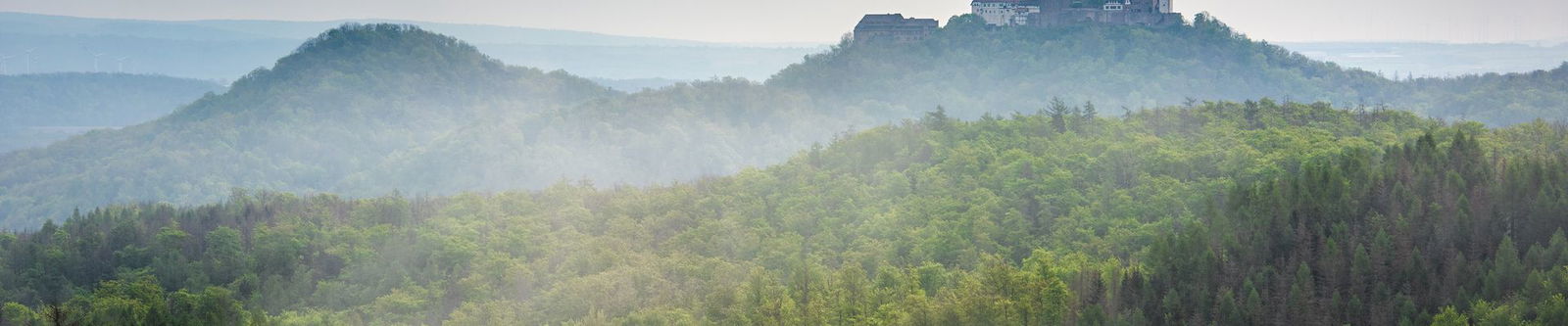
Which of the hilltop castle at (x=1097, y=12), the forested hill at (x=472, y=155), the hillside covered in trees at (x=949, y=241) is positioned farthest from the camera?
the hilltop castle at (x=1097, y=12)

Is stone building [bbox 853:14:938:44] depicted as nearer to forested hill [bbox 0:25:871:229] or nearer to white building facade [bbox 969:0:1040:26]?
white building facade [bbox 969:0:1040:26]

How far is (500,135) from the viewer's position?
568ft

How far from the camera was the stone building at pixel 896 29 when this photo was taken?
192 meters

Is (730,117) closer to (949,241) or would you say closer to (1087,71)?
(1087,71)

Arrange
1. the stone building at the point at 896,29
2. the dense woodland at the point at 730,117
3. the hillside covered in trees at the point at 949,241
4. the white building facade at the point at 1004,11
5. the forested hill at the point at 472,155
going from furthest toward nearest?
the stone building at the point at 896,29 → the white building facade at the point at 1004,11 → the dense woodland at the point at 730,117 → the forested hill at the point at 472,155 → the hillside covered in trees at the point at 949,241

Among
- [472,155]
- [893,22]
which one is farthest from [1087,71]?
[472,155]

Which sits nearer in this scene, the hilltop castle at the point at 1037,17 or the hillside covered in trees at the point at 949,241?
the hillside covered in trees at the point at 949,241

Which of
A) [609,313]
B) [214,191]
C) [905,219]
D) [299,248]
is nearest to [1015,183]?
[905,219]

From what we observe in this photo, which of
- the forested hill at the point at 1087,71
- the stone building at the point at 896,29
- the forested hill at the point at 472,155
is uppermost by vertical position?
the stone building at the point at 896,29

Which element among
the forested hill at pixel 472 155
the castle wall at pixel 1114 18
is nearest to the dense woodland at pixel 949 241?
the forested hill at pixel 472 155

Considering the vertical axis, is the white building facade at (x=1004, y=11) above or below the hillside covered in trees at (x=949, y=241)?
above

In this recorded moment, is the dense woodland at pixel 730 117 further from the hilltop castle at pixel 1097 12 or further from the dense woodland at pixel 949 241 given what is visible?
the dense woodland at pixel 949 241

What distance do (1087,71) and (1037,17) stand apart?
10.6 metres

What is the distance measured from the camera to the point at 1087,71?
590 ft
